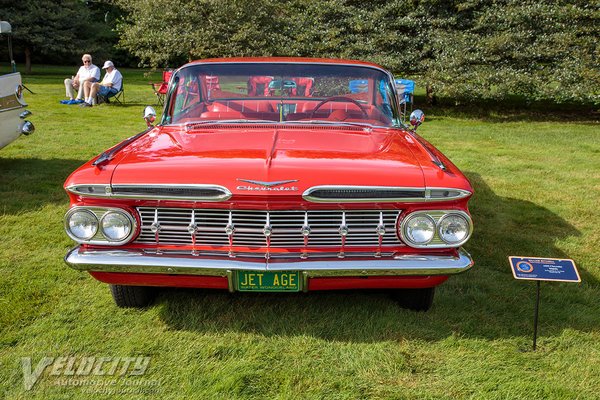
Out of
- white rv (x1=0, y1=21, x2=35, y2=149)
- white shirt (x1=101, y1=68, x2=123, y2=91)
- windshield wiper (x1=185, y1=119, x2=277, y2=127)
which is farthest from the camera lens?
white shirt (x1=101, y1=68, x2=123, y2=91)

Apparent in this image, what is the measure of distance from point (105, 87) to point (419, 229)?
11962 millimetres

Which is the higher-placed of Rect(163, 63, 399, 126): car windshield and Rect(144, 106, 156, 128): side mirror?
Rect(163, 63, 399, 126): car windshield

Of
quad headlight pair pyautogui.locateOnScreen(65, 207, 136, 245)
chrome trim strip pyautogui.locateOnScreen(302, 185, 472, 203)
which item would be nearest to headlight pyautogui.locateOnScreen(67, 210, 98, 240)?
quad headlight pair pyautogui.locateOnScreen(65, 207, 136, 245)

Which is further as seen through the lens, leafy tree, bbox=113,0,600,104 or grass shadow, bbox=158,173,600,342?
leafy tree, bbox=113,0,600,104

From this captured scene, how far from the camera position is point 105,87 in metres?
13.1

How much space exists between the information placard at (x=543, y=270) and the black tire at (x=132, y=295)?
215 centimetres

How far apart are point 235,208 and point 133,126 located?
8305 millimetres

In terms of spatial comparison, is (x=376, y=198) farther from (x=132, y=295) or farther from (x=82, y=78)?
(x=82, y=78)

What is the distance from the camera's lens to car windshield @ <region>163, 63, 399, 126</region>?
12.8 feet

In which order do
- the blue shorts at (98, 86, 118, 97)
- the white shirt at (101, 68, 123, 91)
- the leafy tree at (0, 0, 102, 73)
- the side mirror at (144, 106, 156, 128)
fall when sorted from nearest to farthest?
the side mirror at (144, 106, 156, 128) < the blue shorts at (98, 86, 118, 97) < the white shirt at (101, 68, 123, 91) < the leafy tree at (0, 0, 102, 73)

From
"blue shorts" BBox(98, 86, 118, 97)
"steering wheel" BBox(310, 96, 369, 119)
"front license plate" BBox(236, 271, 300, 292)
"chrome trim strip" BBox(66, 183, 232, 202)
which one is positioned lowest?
"blue shorts" BBox(98, 86, 118, 97)

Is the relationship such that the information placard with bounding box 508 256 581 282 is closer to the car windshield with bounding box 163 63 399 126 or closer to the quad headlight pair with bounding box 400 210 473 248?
the quad headlight pair with bounding box 400 210 473 248

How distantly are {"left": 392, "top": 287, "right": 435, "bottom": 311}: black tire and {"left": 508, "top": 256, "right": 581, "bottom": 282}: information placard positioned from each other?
519mm

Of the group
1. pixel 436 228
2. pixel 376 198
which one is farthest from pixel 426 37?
pixel 376 198
